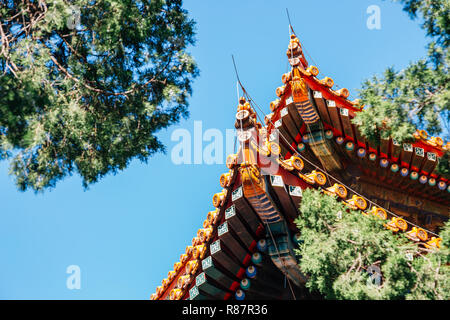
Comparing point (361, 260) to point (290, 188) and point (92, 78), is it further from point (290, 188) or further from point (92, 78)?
point (92, 78)

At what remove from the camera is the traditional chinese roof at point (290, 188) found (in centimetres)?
844

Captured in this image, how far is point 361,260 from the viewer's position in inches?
271

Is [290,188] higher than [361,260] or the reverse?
higher

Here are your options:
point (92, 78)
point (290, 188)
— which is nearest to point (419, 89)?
point (290, 188)

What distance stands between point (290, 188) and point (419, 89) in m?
2.70

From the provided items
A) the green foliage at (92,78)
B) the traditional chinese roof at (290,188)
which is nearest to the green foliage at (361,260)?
the traditional chinese roof at (290,188)

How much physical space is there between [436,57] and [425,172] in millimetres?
4277

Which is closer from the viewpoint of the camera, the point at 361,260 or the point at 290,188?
the point at 361,260

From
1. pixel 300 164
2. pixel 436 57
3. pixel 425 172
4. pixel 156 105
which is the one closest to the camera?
pixel 436 57

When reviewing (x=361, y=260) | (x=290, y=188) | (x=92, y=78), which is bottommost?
(x=361, y=260)

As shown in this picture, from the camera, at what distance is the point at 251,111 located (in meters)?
8.55

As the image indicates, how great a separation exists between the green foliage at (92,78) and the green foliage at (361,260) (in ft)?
10.4
